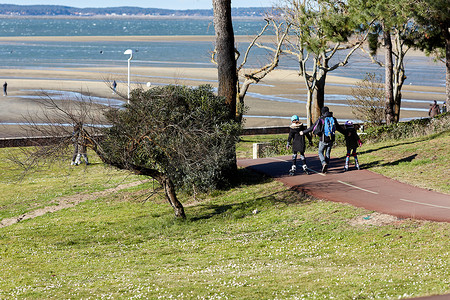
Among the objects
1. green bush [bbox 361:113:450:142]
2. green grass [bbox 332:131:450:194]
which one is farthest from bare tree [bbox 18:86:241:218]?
green bush [bbox 361:113:450:142]

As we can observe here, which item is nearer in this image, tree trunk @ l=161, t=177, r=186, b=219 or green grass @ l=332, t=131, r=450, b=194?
tree trunk @ l=161, t=177, r=186, b=219

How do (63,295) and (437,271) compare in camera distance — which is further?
(63,295)

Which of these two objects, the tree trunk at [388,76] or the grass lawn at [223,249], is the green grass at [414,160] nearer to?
the grass lawn at [223,249]

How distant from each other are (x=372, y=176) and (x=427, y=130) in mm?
7846

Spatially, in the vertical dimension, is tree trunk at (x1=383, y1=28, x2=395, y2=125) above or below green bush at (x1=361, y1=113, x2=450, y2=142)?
above

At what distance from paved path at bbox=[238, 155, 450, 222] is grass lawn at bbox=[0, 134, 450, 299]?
51 centimetres

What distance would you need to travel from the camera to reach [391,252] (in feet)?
33.8

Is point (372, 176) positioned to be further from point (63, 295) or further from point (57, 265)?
point (63, 295)

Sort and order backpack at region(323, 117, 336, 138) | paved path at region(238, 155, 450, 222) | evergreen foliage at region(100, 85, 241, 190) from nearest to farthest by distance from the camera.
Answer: paved path at region(238, 155, 450, 222) → evergreen foliage at region(100, 85, 241, 190) → backpack at region(323, 117, 336, 138)

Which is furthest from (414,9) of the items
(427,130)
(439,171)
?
(439,171)

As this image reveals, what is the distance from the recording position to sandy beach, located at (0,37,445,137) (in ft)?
136

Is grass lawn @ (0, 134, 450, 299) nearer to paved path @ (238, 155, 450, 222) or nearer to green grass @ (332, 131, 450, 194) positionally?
green grass @ (332, 131, 450, 194)

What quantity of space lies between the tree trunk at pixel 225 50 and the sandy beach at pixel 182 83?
16167 millimetres

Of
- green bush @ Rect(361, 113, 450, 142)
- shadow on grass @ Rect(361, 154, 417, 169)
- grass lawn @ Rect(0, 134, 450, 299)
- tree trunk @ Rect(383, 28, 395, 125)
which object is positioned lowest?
grass lawn @ Rect(0, 134, 450, 299)
